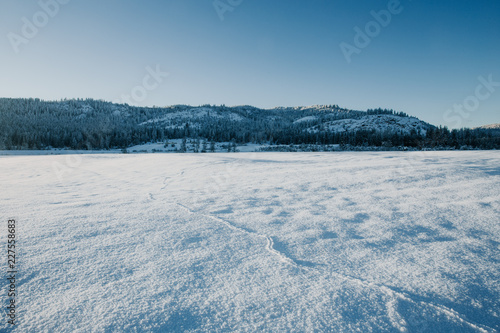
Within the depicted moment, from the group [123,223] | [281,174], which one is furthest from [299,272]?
[281,174]

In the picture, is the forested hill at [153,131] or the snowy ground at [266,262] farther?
the forested hill at [153,131]

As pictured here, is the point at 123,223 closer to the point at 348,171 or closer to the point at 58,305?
the point at 58,305

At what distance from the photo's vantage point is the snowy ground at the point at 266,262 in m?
1.36

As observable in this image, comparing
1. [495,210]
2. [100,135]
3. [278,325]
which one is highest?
[100,135]

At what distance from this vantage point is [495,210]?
9.04ft

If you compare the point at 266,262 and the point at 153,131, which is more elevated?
the point at 153,131

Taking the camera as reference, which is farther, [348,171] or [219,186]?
[348,171]

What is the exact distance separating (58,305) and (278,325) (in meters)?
1.41

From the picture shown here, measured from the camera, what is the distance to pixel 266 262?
1912 mm

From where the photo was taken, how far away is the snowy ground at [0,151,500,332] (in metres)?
1.36

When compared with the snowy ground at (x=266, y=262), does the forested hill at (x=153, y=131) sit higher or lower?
higher

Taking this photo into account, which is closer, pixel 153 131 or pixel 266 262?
pixel 266 262

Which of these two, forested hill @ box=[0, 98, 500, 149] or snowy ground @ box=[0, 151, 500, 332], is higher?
forested hill @ box=[0, 98, 500, 149]

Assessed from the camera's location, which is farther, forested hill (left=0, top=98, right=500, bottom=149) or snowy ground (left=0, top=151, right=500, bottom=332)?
forested hill (left=0, top=98, right=500, bottom=149)
